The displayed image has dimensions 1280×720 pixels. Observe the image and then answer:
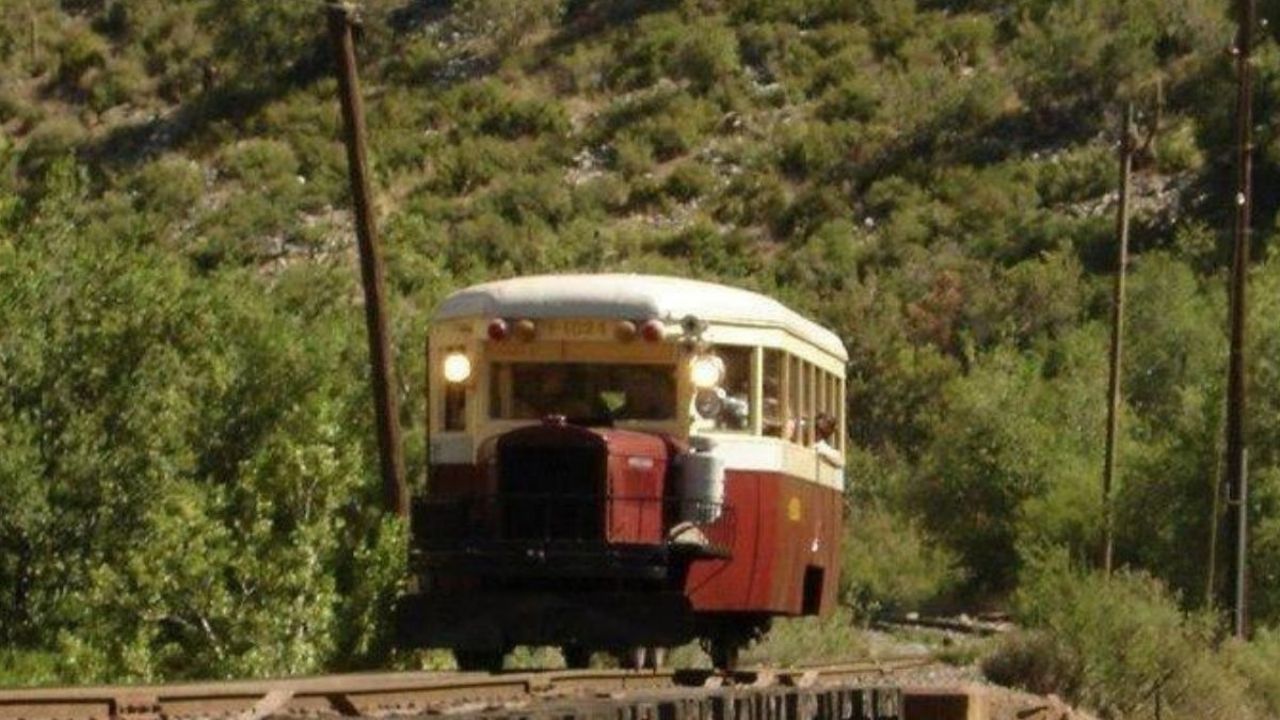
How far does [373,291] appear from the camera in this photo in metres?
32.1

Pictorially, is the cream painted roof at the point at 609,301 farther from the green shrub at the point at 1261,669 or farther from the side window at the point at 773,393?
the green shrub at the point at 1261,669

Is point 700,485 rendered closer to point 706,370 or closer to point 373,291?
point 706,370

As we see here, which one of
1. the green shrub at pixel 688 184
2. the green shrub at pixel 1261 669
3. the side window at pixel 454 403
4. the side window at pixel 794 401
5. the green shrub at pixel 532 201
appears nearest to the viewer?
the side window at pixel 454 403

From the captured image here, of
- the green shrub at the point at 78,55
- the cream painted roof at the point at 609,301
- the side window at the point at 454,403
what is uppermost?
the green shrub at the point at 78,55

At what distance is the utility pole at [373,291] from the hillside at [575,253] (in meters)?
0.56

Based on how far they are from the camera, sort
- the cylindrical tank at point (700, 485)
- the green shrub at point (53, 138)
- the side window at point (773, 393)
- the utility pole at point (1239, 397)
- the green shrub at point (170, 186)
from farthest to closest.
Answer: the green shrub at point (53, 138), the green shrub at point (170, 186), the utility pole at point (1239, 397), the side window at point (773, 393), the cylindrical tank at point (700, 485)

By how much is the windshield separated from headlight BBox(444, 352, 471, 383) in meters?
0.20

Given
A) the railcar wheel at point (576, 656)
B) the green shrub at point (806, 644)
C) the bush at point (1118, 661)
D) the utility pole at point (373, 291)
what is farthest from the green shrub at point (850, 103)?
the railcar wheel at point (576, 656)

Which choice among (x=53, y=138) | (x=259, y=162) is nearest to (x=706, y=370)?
(x=259, y=162)

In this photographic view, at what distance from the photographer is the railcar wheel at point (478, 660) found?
75.6 ft

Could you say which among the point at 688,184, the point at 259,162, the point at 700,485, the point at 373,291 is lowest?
the point at 700,485

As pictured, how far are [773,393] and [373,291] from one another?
919 cm

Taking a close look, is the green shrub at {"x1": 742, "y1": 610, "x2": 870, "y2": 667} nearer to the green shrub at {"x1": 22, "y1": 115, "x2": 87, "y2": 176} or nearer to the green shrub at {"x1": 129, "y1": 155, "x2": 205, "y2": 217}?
the green shrub at {"x1": 129, "y1": 155, "x2": 205, "y2": 217}

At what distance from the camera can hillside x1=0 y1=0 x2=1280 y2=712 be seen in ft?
108
